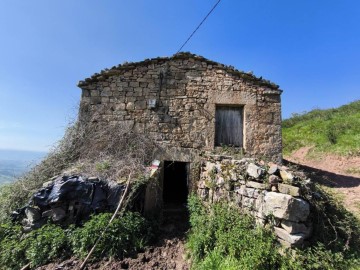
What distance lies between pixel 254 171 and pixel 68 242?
Result: 3884 mm

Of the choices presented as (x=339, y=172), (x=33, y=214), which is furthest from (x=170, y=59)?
(x=339, y=172)

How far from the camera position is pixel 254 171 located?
3826 mm

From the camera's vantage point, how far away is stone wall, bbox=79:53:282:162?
23.3ft

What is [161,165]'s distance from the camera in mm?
6684

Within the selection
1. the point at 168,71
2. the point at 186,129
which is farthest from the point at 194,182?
the point at 168,71

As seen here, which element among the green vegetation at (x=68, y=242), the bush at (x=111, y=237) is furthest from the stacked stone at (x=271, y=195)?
the green vegetation at (x=68, y=242)

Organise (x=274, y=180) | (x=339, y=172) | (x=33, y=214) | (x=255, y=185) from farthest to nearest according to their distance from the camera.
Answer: (x=339, y=172) < (x=33, y=214) < (x=255, y=185) < (x=274, y=180)

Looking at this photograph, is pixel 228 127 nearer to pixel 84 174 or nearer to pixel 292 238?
pixel 84 174

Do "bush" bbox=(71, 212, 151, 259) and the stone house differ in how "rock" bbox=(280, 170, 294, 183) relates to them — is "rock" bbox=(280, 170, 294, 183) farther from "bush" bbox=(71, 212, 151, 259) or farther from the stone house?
the stone house

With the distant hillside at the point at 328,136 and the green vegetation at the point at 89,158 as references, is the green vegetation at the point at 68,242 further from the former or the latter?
the distant hillside at the point at 328,136

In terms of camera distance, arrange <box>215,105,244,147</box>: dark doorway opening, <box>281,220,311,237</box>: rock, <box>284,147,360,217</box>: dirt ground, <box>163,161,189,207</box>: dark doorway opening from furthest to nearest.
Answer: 1. <box>163,161,189,207</box>: dark doorway opening
2. <box>215,105,244,147</box>: dark doorway opening
3. <box>284,147,360,217</box>: dirt ground
4. <box>281,220,311,237</box>: rock

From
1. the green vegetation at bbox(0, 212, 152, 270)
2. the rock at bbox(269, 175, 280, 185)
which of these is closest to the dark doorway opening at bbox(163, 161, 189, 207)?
the green vegetation at bbox(0, 212, 152, 270)

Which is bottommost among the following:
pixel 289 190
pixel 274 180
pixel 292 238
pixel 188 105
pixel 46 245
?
pixel 46 245

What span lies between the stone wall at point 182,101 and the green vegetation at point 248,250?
3.24m
